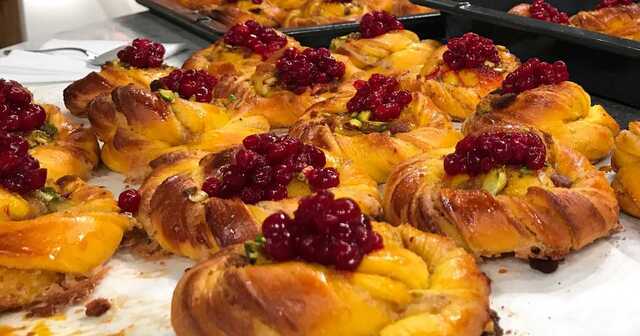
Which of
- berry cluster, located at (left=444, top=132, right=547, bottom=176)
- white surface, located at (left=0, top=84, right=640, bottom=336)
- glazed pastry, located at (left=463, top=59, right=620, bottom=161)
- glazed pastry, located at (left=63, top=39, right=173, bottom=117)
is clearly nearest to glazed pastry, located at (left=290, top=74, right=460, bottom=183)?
glazed pastry, located at (left=463, top=59, right=620, bottom=161)

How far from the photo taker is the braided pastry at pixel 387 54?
13.4 ft

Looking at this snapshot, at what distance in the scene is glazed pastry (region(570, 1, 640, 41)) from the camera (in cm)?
408

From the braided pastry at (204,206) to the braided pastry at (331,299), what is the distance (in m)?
0.37

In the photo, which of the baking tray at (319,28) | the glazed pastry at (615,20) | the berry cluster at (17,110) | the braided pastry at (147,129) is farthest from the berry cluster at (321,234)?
the glazed pastry at (615,20)

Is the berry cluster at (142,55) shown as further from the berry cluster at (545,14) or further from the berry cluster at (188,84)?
the berry cluster at (545,14)

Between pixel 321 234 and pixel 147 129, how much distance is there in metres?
1.56

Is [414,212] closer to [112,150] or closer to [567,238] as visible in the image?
[567,238]

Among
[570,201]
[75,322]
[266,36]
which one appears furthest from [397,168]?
[266,36]

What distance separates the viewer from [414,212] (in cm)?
250

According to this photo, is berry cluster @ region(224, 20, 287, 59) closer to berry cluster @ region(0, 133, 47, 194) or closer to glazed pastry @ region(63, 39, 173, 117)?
glazed pastry @ region(63, 39, 173, 117)

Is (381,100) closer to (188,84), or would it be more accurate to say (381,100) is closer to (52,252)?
(188,84)

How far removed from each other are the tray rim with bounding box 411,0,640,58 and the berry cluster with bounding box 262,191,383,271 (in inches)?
74.1

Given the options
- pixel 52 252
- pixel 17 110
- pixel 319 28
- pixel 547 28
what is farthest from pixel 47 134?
pixel 547 28

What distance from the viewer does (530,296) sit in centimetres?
231
